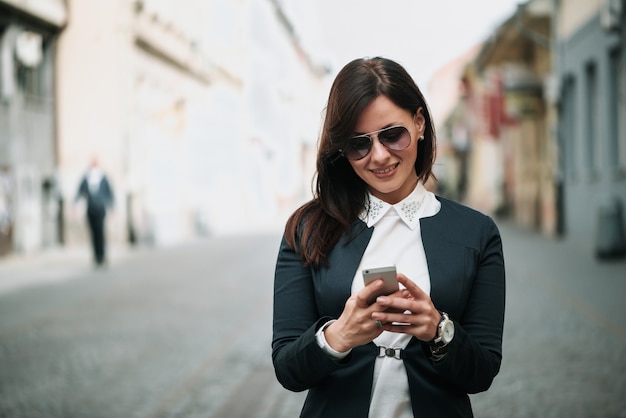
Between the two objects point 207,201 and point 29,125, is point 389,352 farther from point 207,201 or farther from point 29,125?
A: point 207,201

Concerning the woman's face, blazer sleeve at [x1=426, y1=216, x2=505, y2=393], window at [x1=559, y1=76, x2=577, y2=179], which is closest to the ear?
the woman's face

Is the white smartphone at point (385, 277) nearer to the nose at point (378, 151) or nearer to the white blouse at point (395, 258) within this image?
the white blouse at point (395, 258)

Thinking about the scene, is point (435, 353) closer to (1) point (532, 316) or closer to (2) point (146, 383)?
(2) point (146, 383)

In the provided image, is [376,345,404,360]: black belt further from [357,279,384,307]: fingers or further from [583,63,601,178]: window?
A: [583,63,601,178]: window

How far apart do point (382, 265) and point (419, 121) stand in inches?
14.7

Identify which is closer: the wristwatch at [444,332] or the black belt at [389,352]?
the wristwatch at [444,332]

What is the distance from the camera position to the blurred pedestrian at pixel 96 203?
53.4 feet

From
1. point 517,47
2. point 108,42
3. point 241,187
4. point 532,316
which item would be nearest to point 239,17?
point 108,42

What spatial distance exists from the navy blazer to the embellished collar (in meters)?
0.03

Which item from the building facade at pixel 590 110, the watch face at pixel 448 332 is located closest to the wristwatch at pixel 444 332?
the watch face at pixel 448 332

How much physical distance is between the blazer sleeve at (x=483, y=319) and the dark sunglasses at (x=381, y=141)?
28 cm

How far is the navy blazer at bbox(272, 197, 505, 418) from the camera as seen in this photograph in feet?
6.98

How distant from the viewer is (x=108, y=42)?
22781 mm

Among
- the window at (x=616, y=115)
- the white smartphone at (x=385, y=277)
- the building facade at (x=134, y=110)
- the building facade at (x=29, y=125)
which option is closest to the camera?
the white smartphone at (x=385, y=277)
